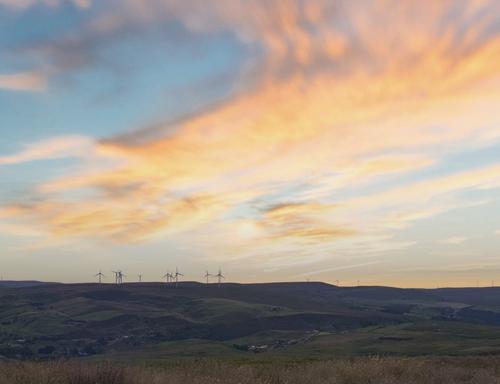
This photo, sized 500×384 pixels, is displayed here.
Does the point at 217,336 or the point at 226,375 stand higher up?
the point at 226,375

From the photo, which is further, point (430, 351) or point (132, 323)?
point (132, 323)

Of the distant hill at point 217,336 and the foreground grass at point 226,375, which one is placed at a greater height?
the foreground grass at point 226,375

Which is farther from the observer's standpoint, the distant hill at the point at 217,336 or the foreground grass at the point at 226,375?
the distant hill at the point at 217,336

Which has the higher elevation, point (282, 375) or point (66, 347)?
point (282, 375)

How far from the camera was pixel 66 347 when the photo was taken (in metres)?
145

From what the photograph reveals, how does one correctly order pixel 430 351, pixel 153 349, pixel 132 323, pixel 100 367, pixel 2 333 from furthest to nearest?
pixel 132 323 < pixel 2 333 < pixel 153 349 < pixel 430 351 < pixel 100 367

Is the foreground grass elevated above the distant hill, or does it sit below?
above

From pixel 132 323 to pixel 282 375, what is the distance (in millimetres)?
174557

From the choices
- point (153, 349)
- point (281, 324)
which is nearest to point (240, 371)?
point (153, 349)

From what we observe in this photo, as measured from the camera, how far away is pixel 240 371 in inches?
761

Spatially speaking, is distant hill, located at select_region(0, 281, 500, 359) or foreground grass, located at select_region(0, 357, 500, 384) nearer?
foreground grass, located at select_region(0, 357, 500, 384)

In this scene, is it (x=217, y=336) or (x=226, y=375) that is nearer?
(x=226, y=375)

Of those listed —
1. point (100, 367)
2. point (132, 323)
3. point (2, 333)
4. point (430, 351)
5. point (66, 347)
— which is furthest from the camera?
point (132, 323)

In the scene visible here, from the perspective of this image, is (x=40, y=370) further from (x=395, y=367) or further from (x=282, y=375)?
(x=395, y=367)
